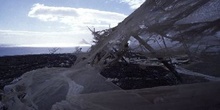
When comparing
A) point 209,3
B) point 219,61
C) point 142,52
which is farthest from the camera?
point 142,52

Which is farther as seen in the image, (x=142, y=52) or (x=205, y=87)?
(x=142, y=52)

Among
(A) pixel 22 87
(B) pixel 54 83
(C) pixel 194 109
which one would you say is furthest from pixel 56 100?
(C) pixel 194 109

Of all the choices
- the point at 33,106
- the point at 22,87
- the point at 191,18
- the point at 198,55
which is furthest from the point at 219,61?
the point at 22,87

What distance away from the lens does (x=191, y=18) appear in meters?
2.98

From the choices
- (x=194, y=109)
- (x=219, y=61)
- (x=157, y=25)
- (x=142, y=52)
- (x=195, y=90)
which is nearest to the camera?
(x=194, y=109)

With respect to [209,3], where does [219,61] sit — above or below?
below

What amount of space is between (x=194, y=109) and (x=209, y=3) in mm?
1414

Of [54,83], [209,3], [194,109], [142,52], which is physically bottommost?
[194,109]

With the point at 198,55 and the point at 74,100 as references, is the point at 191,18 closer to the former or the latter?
the point at 198,55

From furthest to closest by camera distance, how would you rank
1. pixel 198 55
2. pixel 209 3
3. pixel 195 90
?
pixel 198 55 < pixel 209 3 < pixel 195 90

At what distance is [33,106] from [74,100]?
56 centimetres

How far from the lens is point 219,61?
132 inches

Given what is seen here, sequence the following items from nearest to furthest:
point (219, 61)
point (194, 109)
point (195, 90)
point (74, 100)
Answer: point (194, 109) < point (74, 100) < point (195, 90) < point (219, 61)

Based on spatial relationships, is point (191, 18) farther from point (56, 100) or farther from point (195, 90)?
point (56, 100)
